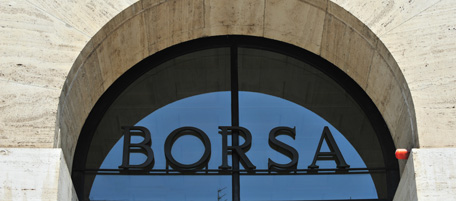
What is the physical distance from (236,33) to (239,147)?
186cm

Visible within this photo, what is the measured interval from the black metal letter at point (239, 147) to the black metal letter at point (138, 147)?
1.09 meters

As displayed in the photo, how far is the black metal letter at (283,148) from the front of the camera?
11.8 m

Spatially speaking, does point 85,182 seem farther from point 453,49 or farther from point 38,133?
point 453,49

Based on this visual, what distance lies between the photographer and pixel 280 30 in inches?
484

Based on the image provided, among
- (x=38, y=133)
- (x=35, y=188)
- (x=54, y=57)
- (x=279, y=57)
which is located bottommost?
(x=35, y=188)

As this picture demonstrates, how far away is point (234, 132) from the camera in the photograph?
39.6 feet

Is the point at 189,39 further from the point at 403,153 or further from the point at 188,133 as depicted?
the point at 403,153

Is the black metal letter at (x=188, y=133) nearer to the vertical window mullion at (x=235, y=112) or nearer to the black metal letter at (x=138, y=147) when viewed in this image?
the black metal letter at (x=138, y=147)

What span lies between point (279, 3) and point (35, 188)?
4588mm

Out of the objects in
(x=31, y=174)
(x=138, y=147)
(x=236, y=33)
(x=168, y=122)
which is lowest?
(x=31, y=174)

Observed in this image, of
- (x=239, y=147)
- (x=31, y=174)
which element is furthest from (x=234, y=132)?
(x=31, y=174)

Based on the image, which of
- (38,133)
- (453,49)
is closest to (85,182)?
(38,133)

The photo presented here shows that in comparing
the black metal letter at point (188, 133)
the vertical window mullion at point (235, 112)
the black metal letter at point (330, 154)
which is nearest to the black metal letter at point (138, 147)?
the black metal letter at point (188, 133)

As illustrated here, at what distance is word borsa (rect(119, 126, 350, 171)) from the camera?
38.7ft
